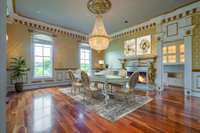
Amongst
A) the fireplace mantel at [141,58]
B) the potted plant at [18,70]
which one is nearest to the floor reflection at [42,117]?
the potted plant at [18,70]

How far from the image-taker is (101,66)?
8609mm

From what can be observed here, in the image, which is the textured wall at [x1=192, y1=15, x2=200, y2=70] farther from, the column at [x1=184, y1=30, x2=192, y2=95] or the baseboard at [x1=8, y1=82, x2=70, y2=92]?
the baseboard at [x1=8, y1=82, x2=70, y2=92]

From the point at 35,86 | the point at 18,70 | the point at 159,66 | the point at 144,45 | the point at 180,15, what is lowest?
the point at 35,86

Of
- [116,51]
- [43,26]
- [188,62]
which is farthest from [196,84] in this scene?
[43,26]

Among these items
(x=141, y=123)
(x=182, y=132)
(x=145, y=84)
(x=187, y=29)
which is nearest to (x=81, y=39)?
(x=145, y=84)

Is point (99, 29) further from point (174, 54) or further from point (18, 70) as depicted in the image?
point (174, 54)

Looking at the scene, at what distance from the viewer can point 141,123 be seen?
233 cm

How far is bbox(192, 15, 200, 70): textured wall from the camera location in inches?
170

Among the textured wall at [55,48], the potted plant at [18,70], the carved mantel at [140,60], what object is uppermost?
the textured wall at [55,48]

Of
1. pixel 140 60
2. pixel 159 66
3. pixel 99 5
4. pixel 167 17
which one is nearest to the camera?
pixel 99 5

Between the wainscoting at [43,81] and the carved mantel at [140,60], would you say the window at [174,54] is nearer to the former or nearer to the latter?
the carved mantel at [140,60]

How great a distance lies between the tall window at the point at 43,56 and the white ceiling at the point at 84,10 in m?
0.97

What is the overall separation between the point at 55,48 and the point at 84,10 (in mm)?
2890

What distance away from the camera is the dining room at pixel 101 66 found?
247 cm
